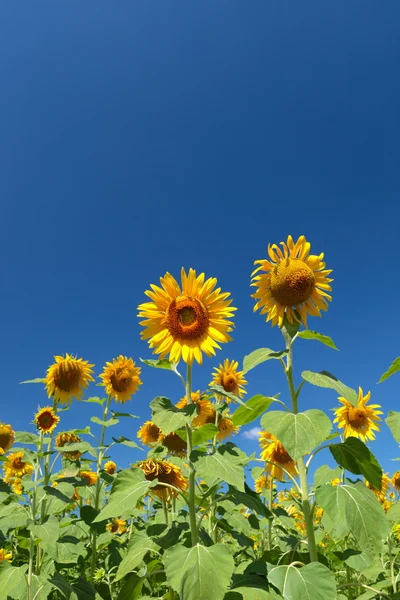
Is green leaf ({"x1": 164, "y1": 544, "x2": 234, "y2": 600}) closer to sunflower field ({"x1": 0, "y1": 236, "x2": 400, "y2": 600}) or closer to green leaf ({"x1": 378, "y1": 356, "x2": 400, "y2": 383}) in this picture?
sunflower field ({"x1": 0, "y1": 236, "x2": 400, "y2": 600})

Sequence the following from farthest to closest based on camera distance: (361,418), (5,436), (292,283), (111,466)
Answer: (111,466), (5,436), (361,418), (292,283)

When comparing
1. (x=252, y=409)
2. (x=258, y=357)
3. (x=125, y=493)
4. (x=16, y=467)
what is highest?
(x=16, y=467)

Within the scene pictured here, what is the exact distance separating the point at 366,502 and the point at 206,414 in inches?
130

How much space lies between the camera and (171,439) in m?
5.00

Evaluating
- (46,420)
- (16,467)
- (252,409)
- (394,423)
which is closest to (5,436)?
(16,467)

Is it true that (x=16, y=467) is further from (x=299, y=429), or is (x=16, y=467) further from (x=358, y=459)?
(x=299, y=429)

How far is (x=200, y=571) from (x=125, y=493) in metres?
0.75

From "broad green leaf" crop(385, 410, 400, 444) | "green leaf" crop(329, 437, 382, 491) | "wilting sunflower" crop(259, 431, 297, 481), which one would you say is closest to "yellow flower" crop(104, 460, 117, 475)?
"wilting sunflower" crop(259, 431, 297, 481)

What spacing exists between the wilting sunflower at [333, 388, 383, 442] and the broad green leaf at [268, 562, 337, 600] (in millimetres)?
4270

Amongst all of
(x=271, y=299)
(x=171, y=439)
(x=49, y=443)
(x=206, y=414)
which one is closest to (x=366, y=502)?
(x=271, y=299)

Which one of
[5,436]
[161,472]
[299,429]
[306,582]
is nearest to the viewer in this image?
[306,582]

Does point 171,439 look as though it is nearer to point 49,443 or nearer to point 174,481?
point 174,481

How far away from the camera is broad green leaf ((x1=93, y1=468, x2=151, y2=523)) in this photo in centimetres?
292

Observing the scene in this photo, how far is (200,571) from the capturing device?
106 inches
